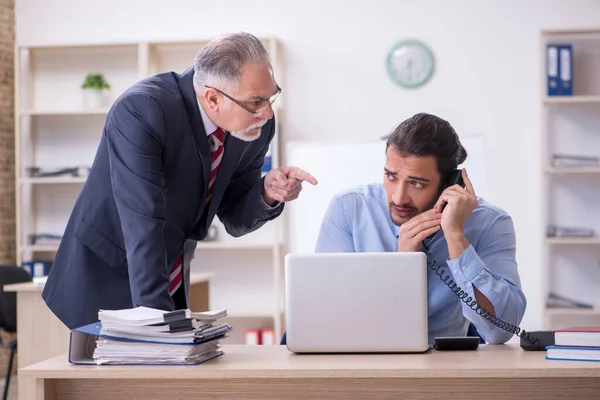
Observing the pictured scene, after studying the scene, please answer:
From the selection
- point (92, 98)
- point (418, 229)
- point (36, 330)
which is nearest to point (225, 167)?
point (418, 229)

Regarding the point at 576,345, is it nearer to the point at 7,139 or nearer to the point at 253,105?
the point at 253,105

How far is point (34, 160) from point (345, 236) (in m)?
3.83

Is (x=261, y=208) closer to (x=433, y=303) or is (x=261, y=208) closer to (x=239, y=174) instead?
(x=239, y=174)

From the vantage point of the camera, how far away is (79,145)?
5.72 meters

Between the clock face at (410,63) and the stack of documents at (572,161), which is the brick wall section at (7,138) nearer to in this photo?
the clock face at (410,63)

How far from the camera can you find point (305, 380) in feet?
5.51

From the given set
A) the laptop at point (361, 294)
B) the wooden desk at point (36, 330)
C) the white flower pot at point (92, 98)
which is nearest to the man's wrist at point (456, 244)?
the laptop at point (361, 294)

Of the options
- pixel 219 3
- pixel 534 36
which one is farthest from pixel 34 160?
pixel 534 36

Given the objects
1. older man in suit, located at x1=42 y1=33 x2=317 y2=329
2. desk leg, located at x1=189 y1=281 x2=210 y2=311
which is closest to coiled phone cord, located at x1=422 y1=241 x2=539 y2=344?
older man in suit, located at x1=42 y1=33 x2=317 y2=329

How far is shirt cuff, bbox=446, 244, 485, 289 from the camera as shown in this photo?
2.09 meters

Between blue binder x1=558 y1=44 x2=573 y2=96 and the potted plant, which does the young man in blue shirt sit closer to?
blue binder x1=558 y1=44 x2=573 y2=96

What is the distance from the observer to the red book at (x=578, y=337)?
1695 mm

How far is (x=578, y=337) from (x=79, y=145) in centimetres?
457

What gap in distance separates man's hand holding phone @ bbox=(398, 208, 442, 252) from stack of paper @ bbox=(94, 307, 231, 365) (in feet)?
2.40
